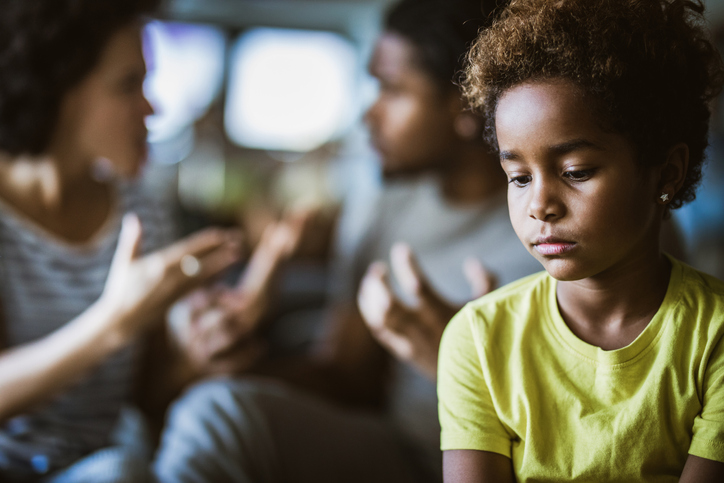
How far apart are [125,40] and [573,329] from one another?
940mm

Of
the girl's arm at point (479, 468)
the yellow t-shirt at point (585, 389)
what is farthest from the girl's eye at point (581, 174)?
the girl's arm at point (479, 468)

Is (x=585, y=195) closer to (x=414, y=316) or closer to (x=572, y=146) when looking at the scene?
(x=572, y=146)

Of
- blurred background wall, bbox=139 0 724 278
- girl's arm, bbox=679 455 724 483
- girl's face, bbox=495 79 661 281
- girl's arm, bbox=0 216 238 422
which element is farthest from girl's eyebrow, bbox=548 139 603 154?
blurred background wall, bbox=139 0 724 278

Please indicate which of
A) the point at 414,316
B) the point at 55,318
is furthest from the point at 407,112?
the point at 55,318

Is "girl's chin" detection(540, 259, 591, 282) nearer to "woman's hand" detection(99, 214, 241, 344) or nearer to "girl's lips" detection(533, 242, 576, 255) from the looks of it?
"girl's lips" detection(533, 242, 576, 255)

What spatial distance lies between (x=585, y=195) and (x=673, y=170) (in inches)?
3.7

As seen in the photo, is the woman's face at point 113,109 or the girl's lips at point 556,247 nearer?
the girl's lips at point 556,247

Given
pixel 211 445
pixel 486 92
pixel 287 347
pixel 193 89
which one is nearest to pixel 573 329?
pixel 486 92

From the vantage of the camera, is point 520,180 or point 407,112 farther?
point 407,112

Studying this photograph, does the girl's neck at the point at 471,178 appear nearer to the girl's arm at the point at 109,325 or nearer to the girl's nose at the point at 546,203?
the girl's arm at the point at 109,325

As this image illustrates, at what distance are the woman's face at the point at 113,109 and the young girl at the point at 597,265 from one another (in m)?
0.76

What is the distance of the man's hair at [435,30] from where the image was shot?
1.11 m

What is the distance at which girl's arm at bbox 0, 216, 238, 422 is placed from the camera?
A: 862mm

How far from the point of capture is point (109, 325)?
899 millimetres
